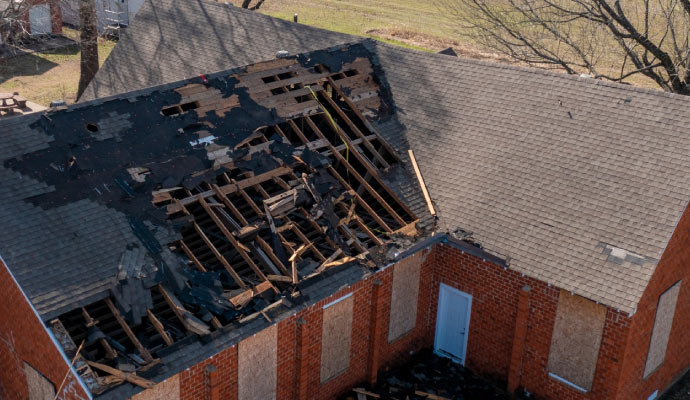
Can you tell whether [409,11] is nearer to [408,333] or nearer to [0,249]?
[408,333]

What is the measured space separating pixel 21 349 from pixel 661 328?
13027 mm

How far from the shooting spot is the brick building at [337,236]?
11609mm

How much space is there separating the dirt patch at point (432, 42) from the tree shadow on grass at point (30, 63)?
790 inches

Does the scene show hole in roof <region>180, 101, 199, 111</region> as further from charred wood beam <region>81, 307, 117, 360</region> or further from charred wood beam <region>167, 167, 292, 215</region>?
charred wood beam <region>81, 307, 117, 360</region>

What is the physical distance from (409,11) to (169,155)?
48.0 metres

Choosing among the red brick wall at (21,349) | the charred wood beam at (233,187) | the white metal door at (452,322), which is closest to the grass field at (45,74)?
Result: the charred wood beam at (233,187)

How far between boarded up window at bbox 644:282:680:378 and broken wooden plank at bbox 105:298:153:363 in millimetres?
10474

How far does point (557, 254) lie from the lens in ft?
47.0

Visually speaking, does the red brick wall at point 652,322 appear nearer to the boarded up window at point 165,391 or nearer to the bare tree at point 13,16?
the boarded up window at point 165,391

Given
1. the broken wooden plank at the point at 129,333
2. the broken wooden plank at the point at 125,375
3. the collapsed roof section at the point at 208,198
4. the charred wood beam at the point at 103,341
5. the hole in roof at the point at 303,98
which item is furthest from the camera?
the hole in roof at the point at 303,98

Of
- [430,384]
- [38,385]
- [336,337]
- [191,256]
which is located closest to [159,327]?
[191,256]

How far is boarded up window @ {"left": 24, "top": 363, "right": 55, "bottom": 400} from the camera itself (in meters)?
12.0

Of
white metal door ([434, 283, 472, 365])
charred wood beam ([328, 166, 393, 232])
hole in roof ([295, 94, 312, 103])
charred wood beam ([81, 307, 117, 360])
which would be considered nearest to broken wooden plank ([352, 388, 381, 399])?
white metal door ([434, 283, 472, 365])

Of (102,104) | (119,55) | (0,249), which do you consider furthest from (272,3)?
(0,249)
